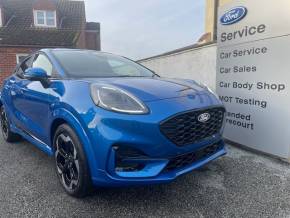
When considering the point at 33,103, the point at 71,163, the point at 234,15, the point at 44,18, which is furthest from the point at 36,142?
the point at 44,18

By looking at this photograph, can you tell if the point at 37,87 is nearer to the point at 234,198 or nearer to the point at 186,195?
the point at 186,195

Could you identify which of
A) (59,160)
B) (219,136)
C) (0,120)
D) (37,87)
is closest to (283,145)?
(219,136)

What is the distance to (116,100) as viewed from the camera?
2.47 metres

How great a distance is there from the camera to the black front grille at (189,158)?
2504 mm

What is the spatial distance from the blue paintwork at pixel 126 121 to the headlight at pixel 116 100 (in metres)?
0.05

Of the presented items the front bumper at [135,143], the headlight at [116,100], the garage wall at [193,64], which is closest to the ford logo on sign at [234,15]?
the garage wall at [193,64]

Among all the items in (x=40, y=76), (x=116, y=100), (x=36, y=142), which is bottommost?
(x=36, y=142)

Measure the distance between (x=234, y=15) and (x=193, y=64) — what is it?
9.23 feet

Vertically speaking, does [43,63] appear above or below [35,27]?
below

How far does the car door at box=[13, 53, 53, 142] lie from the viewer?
10.4 ft

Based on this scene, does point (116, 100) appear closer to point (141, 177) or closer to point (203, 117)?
point (141, 177)

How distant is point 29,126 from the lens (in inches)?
145

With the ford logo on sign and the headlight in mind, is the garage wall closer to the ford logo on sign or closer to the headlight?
the ford logo on sign

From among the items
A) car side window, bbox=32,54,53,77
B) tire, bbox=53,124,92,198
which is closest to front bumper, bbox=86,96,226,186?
tire, bbox=53,124,92,198
